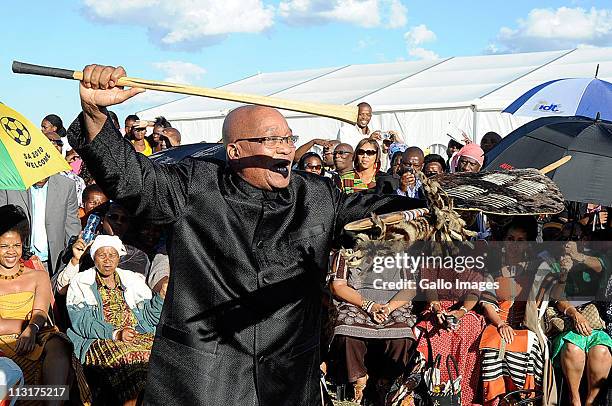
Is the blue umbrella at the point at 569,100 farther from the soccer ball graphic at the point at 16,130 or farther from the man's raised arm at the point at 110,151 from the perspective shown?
the man's raised arm at the point at 110,151

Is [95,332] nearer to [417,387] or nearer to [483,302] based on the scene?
[417,387]

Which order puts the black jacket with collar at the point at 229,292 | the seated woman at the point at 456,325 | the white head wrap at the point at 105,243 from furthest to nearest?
the white head wrap at the point at 105,243, the seated woman at the point at 456,325, the black jacket with collar at the point at 229,292

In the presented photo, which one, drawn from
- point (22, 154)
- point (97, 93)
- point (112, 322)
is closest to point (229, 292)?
point (97, 93)

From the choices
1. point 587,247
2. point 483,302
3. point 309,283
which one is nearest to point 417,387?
point 483,302

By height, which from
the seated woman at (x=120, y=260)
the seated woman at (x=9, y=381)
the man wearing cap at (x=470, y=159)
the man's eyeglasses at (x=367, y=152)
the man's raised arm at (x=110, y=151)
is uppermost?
the man's raised arm at (x=110, y=151)

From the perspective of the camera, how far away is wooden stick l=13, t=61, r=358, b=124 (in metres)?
3.20

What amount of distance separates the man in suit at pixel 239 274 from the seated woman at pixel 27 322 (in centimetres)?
272

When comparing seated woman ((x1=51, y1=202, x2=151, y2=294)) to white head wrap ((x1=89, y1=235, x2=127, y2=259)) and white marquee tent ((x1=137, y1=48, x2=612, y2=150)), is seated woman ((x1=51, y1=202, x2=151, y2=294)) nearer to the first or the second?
white head wrap ((x1=89, y1=235, x2=127, y2=259))

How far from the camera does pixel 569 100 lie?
29.1 feet

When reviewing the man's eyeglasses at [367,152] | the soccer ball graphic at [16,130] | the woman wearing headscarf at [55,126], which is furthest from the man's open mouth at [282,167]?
the woman wearing headscarf at [55,126]

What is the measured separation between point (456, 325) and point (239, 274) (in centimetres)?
360

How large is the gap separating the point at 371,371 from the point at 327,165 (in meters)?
3.81

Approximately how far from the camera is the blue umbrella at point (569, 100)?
8.58 meters

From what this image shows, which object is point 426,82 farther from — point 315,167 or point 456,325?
point 456,325
